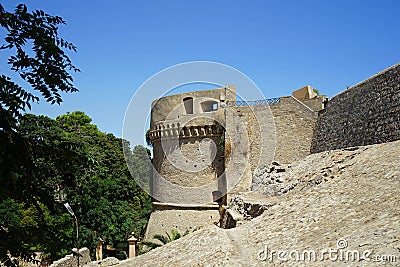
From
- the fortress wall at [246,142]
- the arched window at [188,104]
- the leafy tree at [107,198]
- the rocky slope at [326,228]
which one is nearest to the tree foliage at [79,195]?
the leafy tree at [107,198]

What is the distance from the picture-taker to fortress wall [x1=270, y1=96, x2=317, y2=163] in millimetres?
13738

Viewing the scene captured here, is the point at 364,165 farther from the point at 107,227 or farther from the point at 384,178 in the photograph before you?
the point at 107,227

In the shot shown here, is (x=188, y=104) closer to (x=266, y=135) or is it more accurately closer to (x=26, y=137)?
(x=266, y=135)

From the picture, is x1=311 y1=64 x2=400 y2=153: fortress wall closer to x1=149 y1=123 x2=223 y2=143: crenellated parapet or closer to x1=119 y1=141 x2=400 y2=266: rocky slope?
x1=119 y1=141 x2=400 y2=266: rocky slope

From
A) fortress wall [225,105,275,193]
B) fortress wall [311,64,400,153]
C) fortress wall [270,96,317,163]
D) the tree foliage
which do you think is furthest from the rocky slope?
fortress wall [225,105,275,193]

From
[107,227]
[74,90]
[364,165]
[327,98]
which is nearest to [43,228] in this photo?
[74,90]

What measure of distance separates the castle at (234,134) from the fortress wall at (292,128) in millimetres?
36

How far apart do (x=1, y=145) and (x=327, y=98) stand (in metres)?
12.3

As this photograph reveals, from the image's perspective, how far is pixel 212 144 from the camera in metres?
18.2

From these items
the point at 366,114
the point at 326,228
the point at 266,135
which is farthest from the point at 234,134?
the point at 326,228

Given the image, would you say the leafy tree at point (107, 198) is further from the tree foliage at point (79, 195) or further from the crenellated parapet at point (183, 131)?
the crenellated parapet at point (183, 131)

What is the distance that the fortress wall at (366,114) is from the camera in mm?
8125

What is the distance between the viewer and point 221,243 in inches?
232

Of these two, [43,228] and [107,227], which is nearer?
[43,228]
